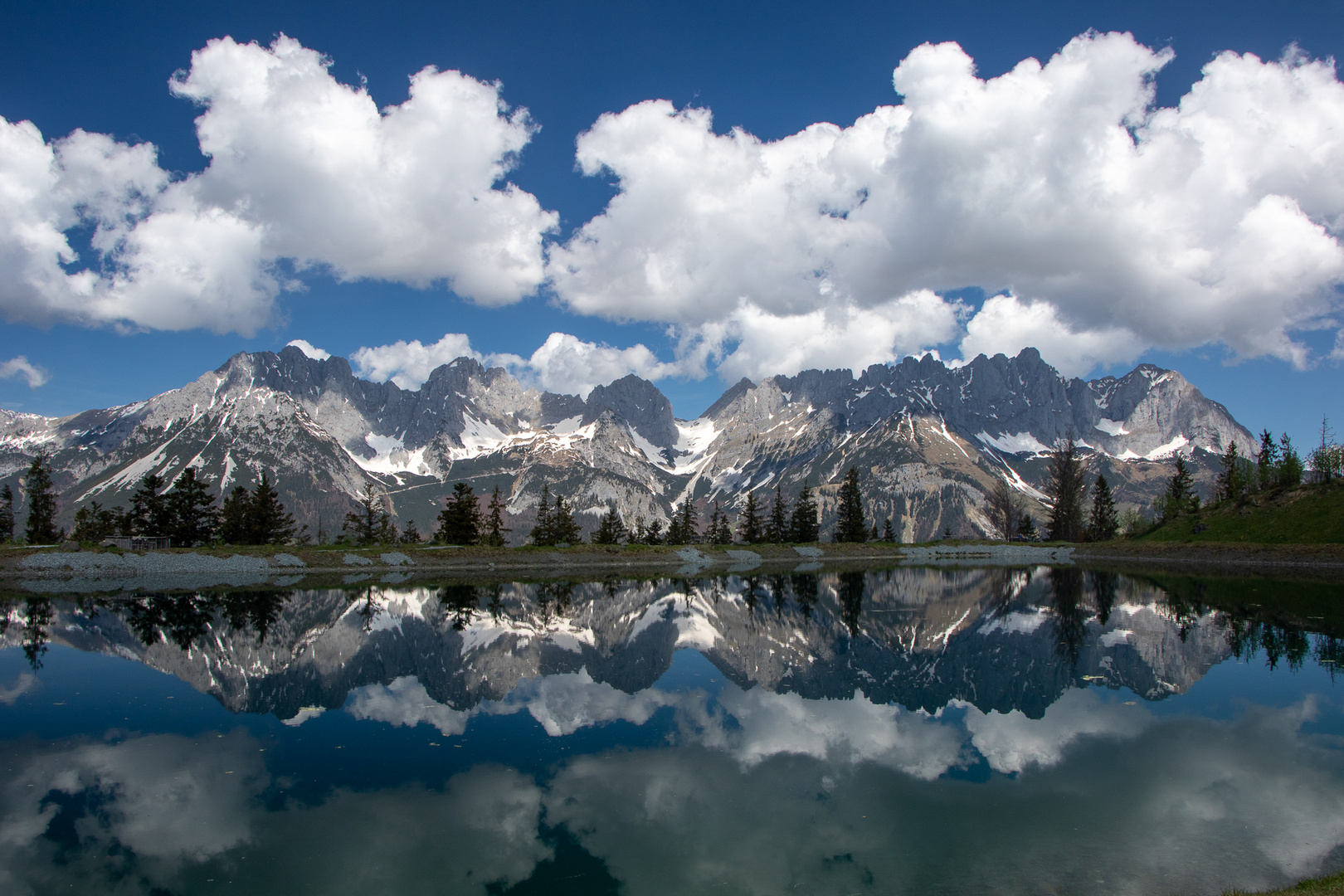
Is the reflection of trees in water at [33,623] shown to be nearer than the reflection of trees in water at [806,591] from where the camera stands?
Yes

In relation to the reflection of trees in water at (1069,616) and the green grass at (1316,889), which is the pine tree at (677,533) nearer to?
the reflection of trees in water at (1069,616)

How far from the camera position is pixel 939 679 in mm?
27125

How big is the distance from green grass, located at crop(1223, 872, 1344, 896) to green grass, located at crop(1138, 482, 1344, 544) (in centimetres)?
10367

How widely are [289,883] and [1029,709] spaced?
21160mm

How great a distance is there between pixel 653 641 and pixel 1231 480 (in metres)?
124

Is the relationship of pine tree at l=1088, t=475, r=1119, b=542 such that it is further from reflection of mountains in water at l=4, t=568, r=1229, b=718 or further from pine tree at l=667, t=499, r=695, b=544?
reflection of mountains in water at l=4, t=568, r=1229, b=718

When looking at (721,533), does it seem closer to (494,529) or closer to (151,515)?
(494,529)

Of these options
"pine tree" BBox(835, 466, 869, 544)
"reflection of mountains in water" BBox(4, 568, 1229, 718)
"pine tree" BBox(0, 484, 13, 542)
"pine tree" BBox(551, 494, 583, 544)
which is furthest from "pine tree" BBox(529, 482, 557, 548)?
"pine tree" BBox(0, 484, 13, 542)

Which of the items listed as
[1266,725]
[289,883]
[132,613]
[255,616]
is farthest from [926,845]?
[132,613]

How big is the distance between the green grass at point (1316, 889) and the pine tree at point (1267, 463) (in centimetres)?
12571

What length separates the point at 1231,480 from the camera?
384 feet

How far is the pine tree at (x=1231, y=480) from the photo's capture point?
11456 centimetres

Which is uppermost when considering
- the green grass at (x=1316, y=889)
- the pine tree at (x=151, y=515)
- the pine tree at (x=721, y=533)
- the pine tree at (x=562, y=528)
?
the pine tree at (x=151, y=515)

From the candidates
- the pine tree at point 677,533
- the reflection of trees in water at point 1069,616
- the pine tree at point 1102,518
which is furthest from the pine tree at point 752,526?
the pine tree at point 1102,518
